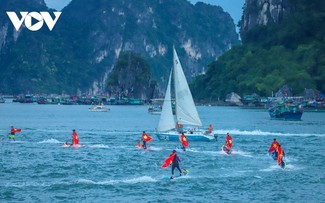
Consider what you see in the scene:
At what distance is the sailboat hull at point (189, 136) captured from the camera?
323ft

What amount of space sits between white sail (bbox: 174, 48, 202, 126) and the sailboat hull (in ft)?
4.74

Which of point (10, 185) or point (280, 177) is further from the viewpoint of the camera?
point (280, 177)

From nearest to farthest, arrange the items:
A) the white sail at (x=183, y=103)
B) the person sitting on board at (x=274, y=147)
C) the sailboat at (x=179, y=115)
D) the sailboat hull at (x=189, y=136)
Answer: the person sitting on board at (x=274, y=147), the sailboat hull at (x=189, y=136), the sailboat at (x=179, y=115), the white sail at (x=183, y=103)

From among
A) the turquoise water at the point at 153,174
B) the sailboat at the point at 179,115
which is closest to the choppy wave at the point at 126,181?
the turquoise water at the point at 153,174

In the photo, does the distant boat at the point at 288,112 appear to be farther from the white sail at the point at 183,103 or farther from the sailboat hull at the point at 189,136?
the white sail at the point at 183,103

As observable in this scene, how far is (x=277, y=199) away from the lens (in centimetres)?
5472

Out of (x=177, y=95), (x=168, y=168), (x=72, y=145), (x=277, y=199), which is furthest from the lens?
(x=177, y=95)

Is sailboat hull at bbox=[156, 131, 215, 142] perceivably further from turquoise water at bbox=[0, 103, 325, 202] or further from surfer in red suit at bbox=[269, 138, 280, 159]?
surfer in red suit at bbox=[269, 138, 280, 159]

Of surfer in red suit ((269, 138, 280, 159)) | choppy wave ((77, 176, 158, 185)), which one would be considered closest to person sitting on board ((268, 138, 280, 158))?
surfer in red suit ((269, 138, 280, 159))

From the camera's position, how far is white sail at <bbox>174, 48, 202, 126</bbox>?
9906 cm

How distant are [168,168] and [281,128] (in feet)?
242

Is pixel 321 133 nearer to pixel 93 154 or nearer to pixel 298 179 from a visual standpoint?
pixel 93 154

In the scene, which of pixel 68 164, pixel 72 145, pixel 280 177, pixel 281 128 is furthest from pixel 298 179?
pixel 281 128

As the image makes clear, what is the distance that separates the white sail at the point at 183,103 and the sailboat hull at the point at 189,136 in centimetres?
144
